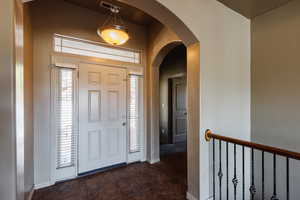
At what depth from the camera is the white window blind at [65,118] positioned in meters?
2.50

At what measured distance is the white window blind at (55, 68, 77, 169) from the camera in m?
2.50

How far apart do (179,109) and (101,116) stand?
2939 millimetres

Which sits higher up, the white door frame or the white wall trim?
the white door frame

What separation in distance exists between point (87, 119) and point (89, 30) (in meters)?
1.63

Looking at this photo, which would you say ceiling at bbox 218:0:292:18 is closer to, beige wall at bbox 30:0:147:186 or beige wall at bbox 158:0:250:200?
beige wall at bbox 158:0:250:200

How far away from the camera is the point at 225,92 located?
220cm

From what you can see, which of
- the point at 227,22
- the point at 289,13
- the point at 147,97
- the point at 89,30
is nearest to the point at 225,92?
the point at 227,22

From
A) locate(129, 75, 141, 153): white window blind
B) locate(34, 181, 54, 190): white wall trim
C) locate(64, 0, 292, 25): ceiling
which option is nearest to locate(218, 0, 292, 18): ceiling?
locate(64, 0, 292, 25): ceiling

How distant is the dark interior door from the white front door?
232 cm

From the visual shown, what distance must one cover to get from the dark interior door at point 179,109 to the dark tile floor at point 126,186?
206 centimetres

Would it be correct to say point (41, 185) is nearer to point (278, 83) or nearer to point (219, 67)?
point (219, 67)

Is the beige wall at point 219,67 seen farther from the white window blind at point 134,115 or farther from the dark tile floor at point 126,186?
the white window blind at point 134,115

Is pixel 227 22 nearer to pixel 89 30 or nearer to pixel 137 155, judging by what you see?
pixel 89 30

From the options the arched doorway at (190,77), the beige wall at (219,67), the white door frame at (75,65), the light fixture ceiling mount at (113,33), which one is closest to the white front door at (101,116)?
the white door frame at (75,65)
